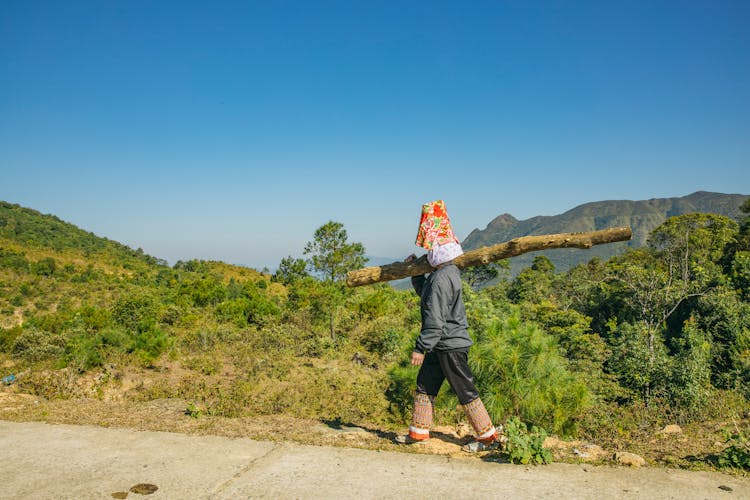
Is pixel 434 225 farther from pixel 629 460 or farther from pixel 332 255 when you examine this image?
pixel 332 255

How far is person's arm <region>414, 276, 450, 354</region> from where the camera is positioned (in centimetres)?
354

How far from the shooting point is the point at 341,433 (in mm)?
3992

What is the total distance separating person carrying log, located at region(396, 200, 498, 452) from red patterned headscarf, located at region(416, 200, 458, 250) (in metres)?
0.01

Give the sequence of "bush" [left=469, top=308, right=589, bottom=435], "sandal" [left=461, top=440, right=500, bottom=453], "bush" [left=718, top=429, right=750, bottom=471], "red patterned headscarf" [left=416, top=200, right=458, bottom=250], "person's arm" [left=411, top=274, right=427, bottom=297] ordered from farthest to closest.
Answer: "bush" [left=469, top=308, right=589, bottom=435], "person's arm" [left=411, top=274, right=427, bottom=297], "red patterned headscarf" [left=416, top=200, right=458, bottom=250], "sandal" [left=461, top=440, right=500, bottom=453], "bush" [left=718, top=429, right=750, bottom=471]

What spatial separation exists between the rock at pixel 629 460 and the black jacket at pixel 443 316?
1.27 meters

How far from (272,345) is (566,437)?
7347 millimetres

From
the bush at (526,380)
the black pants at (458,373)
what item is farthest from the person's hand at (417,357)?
the bush at (526,380)

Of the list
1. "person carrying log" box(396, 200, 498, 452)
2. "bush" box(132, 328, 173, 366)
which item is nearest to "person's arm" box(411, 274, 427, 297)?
"person carrying log" box(396, 200, 498, 452)

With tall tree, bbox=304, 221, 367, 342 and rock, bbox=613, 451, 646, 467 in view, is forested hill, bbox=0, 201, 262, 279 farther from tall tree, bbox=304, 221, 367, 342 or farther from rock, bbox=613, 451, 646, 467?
rock, bbox=613, 451, 646, 467

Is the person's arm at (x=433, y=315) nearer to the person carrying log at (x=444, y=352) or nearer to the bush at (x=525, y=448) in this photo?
the person carrying log at (x=444, y=352)

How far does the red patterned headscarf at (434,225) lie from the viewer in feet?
12.9

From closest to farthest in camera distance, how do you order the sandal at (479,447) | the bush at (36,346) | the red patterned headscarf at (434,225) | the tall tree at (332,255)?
the sandal at (479,447), the red patterned headscarf at (434,225), the bush at (36,346), the tall tree at (332,255)

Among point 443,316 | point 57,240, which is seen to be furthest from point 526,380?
point 57,240

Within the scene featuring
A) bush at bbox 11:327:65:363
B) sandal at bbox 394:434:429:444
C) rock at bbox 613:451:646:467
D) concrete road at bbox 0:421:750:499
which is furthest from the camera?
bush at bbox 11:327:65:363
